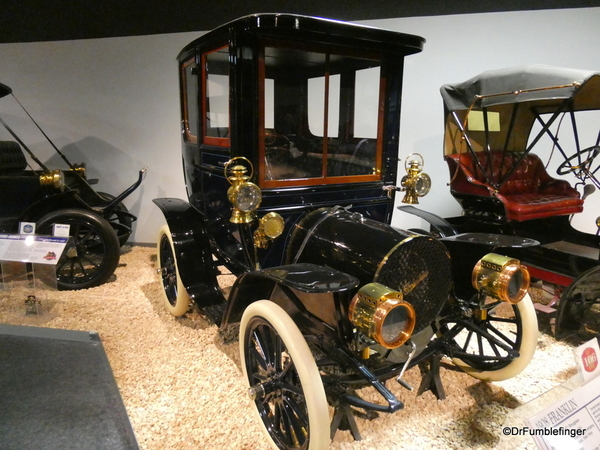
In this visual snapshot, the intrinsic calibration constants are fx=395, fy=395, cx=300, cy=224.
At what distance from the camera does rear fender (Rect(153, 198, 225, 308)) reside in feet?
8.21

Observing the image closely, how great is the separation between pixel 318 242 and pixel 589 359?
1.18 m

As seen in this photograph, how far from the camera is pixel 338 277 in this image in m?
1.50

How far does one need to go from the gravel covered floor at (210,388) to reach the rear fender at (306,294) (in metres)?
0.49

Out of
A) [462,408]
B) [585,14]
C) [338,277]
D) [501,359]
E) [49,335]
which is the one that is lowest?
[462,408]

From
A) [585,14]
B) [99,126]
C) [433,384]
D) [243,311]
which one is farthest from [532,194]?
[99,126]

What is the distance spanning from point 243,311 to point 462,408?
1.24m

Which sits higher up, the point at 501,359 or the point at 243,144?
the point at 243,144

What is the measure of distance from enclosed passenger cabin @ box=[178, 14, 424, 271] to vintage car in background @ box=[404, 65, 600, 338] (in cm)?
63

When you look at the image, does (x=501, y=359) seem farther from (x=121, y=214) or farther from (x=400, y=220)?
(x=121, y=214)

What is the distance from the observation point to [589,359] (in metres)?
1.49

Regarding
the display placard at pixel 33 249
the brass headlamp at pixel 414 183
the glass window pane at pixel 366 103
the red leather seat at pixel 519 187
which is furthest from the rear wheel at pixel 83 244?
the red leather seat at pixel 519 187

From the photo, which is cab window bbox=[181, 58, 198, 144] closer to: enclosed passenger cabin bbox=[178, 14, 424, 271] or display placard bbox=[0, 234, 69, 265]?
enclosed passenger cabin bbox=[178, 14, 424, 271]

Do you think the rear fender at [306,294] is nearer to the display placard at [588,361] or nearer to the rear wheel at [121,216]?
the display placard at [588,361]

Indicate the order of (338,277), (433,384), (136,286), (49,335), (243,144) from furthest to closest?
(136,286) < (49,335) < (433,384) < (243,144) < (338,277)
